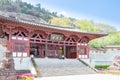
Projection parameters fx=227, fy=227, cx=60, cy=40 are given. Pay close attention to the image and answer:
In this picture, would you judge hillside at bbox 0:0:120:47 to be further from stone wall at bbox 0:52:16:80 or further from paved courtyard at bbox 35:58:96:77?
stone wall at bbox 0:52:16:80

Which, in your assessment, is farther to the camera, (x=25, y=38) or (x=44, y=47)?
(x=44, y=47)

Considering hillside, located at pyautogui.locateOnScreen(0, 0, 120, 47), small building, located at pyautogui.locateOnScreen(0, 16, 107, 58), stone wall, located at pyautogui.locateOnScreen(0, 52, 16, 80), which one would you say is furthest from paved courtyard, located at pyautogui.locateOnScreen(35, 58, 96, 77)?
hillside, located at pyautogui.locateOnScreen(0, 0, 120, 47)

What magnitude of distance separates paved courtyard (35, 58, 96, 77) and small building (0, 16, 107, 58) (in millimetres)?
2110

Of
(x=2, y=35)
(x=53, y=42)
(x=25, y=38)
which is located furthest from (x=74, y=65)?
(x=2, y=35)

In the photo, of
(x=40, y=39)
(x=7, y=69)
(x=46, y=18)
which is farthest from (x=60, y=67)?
(x=46, y=18)

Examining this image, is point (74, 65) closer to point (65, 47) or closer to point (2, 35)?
point (65, 47)

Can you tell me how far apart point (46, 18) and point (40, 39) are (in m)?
90.3

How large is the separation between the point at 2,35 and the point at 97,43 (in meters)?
36.2

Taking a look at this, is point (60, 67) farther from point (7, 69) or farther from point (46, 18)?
point (46, 18)

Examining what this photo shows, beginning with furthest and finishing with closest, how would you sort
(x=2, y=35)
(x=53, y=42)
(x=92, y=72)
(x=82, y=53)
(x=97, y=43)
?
1. (x=97, y=43)
2. (x=82, y=53)
3. (x=53, y=42)
4. (x=92, y=72)
5. (x=2, y=35)

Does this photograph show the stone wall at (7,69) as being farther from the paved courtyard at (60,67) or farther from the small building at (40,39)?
the small building at (40,39)

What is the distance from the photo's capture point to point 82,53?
105ft

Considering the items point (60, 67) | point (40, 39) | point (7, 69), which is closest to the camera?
point (7, 69)

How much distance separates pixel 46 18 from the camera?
11681 centimetres
